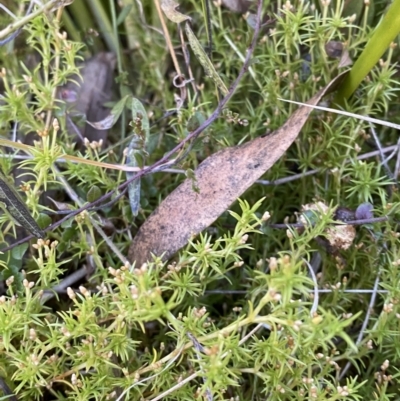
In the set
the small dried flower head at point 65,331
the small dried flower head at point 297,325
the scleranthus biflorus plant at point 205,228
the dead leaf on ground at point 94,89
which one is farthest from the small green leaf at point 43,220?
the small dried flower head at point 297,325

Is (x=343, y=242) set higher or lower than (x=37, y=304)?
lower

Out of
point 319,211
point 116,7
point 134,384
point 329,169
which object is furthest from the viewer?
point 116,7

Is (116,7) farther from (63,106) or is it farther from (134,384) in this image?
(134,384)

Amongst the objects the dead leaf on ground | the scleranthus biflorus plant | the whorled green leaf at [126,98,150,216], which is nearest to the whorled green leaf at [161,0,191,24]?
the scleranthus biflorus plant

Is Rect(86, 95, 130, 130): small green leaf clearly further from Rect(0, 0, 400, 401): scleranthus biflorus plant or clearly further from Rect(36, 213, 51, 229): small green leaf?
Rect(36, 213, 51, 229): small green leaf

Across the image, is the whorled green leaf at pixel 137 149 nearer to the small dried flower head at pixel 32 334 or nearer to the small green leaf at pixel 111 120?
the small green leaf at pixel 111 120

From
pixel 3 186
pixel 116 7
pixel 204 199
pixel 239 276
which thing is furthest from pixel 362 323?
pixel 116 7
